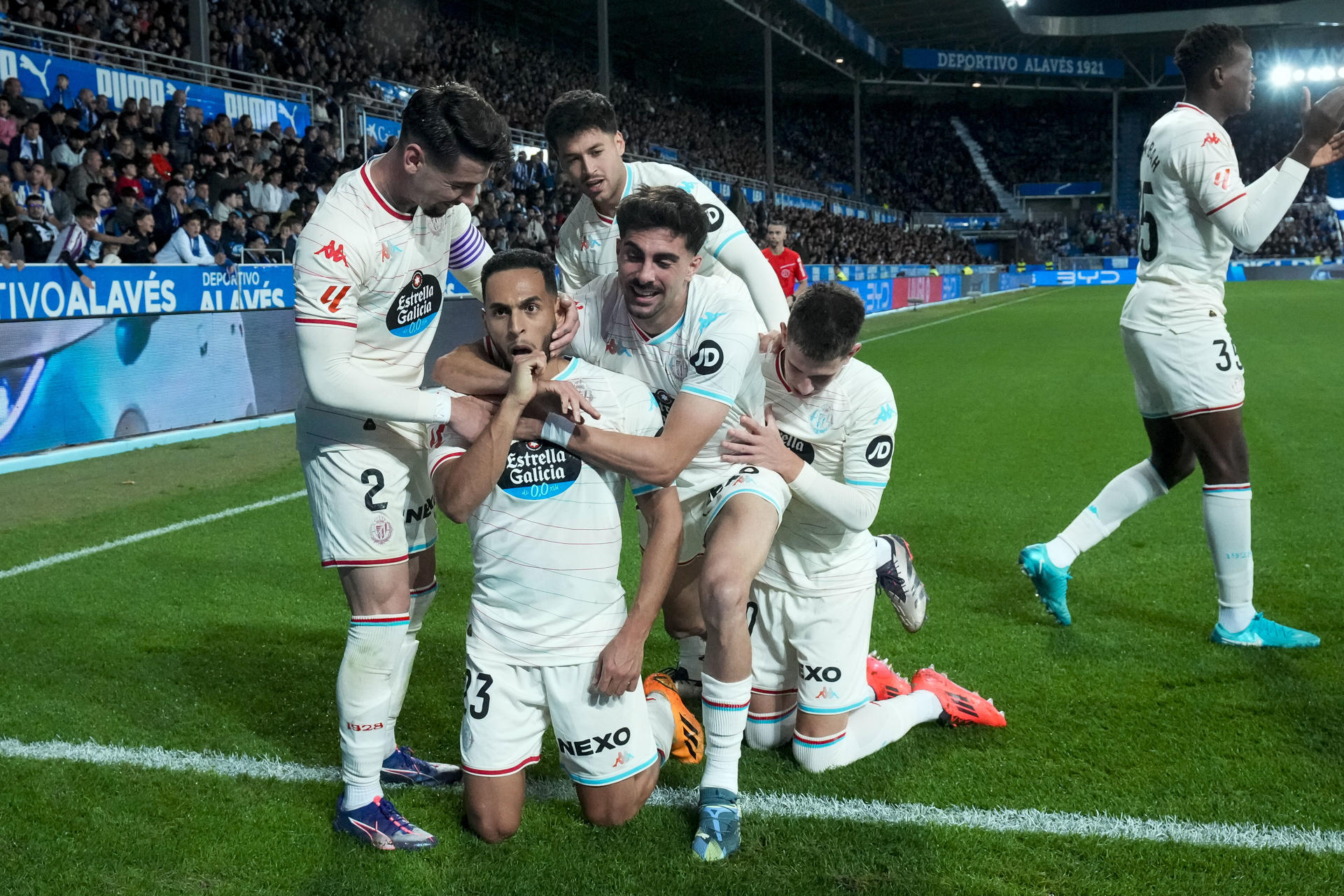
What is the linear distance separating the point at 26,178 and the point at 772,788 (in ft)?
39.2

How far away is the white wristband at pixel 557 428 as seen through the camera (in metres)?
3.15

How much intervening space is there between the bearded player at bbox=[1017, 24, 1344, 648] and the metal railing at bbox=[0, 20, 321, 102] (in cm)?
1353

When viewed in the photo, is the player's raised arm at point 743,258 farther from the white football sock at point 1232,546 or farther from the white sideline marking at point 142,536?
the white sideline marking at point 142,536

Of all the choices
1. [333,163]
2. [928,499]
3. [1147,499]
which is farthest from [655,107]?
[1147,499]

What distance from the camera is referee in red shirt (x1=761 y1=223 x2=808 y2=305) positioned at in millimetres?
15130

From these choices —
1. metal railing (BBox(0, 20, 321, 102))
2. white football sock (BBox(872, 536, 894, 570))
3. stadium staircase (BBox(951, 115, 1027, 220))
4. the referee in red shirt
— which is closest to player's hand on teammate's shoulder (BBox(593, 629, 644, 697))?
white football sock (BBox(872, 536, 894, 570))

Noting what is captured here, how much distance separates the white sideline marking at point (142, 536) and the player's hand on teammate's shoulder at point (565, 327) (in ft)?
8.04

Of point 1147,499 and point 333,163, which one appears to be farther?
point 333,163

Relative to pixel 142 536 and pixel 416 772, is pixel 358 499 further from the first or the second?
pixel 142 536

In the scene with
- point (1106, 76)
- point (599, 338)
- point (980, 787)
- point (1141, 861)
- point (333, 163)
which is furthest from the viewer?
point (1106, 76)

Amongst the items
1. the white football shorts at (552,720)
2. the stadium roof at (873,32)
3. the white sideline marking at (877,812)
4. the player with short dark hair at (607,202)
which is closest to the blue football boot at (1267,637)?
the white sideline marking at (877,812)

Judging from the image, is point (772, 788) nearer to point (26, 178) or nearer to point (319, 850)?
point (319, 850)

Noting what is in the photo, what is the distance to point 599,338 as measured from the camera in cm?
376

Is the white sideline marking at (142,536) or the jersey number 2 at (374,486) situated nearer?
the jersey number 2 at (374,486)
